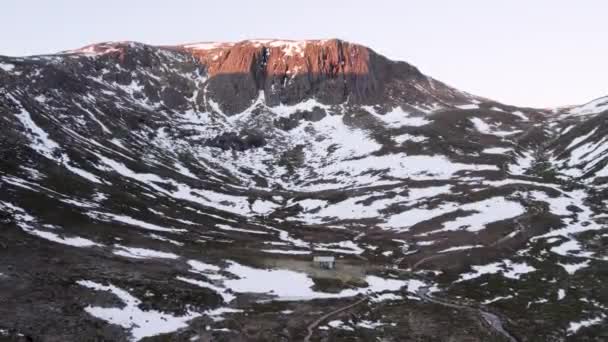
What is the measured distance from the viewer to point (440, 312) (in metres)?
62.4

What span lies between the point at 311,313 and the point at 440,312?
15.7 metres

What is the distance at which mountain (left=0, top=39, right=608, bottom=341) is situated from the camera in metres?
53.8

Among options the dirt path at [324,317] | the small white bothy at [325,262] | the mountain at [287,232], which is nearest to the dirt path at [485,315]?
the mountain at [287,232]

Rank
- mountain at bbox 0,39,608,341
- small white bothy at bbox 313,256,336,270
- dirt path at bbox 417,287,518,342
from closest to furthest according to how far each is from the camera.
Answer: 1. mountain at bbox 0,39,608,341
2. dirt path at bbox 417,287,518,342
3. small white bothy at bbox 313,256,336,270

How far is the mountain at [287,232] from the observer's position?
2119 inches

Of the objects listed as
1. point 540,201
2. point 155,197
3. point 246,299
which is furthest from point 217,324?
point 540,201

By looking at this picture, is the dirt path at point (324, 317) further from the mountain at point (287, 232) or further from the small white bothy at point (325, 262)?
the small white bothy at point (325, 262)

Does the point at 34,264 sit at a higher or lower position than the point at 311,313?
higher

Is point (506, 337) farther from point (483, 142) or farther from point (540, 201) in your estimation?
point (483, 142)

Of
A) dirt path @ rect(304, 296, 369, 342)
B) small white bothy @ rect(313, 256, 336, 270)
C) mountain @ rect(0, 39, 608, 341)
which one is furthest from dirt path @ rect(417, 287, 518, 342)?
small white bothy @ rect(313, 256, 336, 270)

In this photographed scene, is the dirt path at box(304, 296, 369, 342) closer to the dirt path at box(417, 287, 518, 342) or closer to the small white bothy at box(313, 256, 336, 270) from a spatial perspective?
the dirt path at box(417, 287, 518, 342)

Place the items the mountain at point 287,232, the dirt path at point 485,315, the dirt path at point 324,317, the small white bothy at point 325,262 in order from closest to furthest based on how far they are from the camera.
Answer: the dirt path at point 324,317 → the mountain at point 287,232 → the dirt path at point 485,315 → the small white bothy at point 325,262

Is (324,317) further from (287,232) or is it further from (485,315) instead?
(287,232)

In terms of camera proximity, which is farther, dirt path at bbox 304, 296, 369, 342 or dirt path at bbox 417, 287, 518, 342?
dirt path at bbox 417, 287, 518, 342
